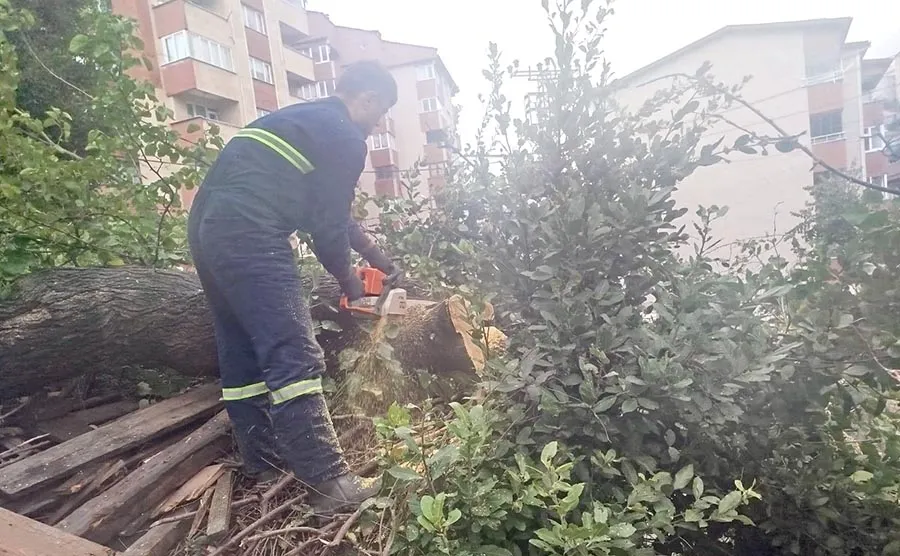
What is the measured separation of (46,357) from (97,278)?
0.33 meters

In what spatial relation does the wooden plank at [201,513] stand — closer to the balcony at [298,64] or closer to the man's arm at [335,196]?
the man's arm at [335,196]

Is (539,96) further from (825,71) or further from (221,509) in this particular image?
(825,71)

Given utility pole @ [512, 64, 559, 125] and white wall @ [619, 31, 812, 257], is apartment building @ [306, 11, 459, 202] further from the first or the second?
white wall @ [619, 31, 812, 257]

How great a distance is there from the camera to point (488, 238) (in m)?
1.68

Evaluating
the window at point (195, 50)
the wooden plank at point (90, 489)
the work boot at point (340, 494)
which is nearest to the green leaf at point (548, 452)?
the work boot at point (340, 494)

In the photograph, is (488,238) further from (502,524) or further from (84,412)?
(84,412)

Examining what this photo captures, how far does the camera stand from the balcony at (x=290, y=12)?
121 inches

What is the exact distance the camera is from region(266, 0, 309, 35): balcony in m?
3.08

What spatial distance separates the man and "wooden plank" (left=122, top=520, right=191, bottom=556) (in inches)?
10.6

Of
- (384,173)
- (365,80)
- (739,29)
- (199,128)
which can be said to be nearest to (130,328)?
(199,128)

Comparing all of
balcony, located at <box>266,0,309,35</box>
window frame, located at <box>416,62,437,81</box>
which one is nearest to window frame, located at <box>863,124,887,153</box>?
window frame, located at <box>416,62,437,81</box>

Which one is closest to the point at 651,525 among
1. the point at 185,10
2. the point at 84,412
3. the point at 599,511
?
the point at 599,511

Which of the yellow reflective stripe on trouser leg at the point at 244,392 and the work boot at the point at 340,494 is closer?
the work boot at the point at 340,494

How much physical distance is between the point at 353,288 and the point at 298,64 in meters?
1.70
